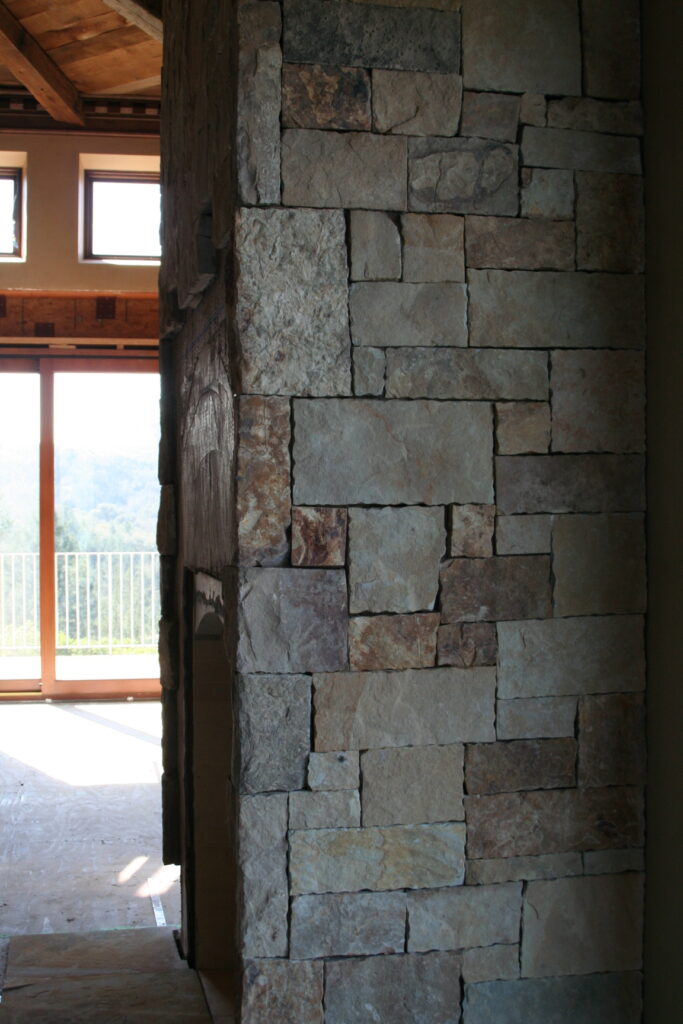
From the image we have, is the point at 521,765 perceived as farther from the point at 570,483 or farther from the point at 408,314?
the point at 408,314

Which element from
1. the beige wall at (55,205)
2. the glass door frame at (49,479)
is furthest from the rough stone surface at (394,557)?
the glass door frame at (49,479)

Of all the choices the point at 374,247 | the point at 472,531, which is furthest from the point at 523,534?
the point at 374,247

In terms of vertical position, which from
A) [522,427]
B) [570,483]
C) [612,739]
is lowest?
[612,739]

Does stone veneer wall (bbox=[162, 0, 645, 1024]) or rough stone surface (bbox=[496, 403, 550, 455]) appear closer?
stone veneer wall (bbox=[162, 0, 645, 1024])

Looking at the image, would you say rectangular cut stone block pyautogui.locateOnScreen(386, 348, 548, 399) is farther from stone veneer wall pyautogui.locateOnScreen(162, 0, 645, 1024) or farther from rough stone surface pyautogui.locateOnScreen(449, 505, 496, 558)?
rough stone surface pyautogui.locateOnScreen(449, 505, 496, 558)

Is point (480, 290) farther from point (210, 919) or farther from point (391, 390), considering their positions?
point (210, 919)

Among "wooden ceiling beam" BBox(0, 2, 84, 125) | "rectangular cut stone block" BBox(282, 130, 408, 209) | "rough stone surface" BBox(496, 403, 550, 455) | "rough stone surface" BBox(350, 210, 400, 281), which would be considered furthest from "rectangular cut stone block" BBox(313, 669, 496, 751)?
"wooden ceiling beam" BBox(0, 2, 84, 125)

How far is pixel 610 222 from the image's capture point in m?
2.14

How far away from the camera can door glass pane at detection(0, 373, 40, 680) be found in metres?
7.94

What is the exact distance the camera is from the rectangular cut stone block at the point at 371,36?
1995mm

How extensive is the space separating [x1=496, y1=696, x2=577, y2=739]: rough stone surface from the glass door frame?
625cm

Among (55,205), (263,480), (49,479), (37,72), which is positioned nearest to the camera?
(263,480)

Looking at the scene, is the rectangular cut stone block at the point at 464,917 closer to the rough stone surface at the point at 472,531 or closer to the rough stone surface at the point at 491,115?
the rough stone surface at the point at 472,531

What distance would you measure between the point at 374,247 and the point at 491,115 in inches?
15.0
